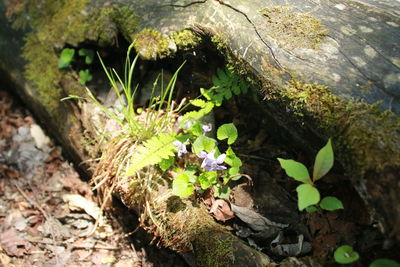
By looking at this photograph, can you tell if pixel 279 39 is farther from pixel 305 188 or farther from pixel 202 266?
pixel 202 266

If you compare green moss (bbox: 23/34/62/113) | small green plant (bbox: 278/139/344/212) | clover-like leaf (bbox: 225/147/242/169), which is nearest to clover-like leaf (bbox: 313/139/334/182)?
small green plant (bbox: 278/139/344/212)

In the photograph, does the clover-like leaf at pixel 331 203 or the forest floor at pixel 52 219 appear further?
the forest floor at pixel 52 219

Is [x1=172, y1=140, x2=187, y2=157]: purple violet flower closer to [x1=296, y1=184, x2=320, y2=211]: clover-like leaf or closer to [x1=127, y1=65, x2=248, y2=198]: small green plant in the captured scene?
[x1=127, y1=65, x2=248, y2=198]: small green plant

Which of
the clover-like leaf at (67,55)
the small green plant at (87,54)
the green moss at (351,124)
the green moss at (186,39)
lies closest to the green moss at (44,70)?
the clover-like leaf at (67,55)

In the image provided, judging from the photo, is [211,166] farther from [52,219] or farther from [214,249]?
→ [52,219]

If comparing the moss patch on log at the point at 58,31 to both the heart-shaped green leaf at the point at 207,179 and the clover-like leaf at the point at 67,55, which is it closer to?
the clover-like leaf at the point at 67,55

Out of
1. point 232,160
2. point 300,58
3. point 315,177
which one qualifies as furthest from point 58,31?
point 315,177
